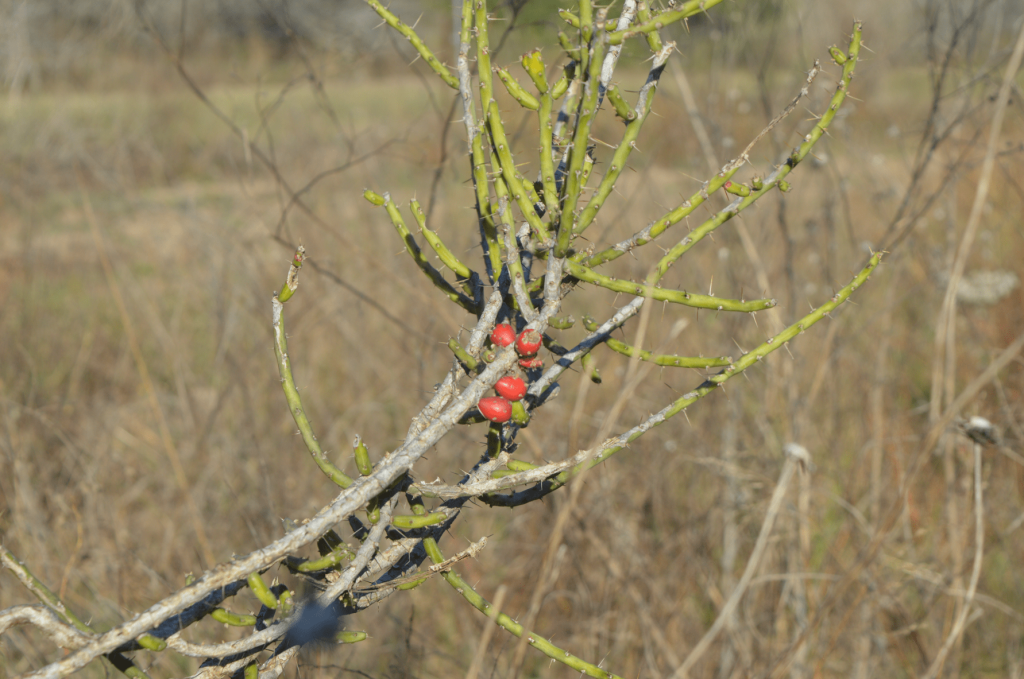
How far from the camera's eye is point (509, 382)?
2.91 ft

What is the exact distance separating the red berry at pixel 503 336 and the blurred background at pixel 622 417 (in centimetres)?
16

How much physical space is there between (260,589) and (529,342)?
1.46 feet

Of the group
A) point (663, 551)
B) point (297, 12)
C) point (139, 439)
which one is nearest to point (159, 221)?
point (139, 439)

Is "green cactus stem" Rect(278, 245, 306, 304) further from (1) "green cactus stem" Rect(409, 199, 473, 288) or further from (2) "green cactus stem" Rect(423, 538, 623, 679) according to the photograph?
(2) "green cactus stem" Rect(423, 538, 623, 679)

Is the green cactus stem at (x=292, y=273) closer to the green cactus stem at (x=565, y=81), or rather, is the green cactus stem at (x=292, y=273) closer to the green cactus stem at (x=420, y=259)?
the green cactus stem at (x=420, y=259)

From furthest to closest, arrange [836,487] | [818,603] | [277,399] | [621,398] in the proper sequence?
[277,399] → [836,487] → [818,603] → [621,398]

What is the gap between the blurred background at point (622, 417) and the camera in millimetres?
2230

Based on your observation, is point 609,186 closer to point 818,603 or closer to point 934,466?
point 818,603

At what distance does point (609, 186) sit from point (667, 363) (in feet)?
0.86

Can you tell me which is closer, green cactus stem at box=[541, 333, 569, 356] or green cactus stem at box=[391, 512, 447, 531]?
green cactus stem at box=[391, 512, 447, 531]

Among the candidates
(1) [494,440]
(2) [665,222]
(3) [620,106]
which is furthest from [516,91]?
(1) [494,440]

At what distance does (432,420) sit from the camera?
0.92 m

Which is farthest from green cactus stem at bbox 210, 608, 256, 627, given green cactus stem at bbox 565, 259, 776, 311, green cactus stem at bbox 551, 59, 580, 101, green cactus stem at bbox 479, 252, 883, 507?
green cactus stem at bbox 551, 59, 580, 101

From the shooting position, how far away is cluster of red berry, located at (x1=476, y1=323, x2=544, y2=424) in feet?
2.88
